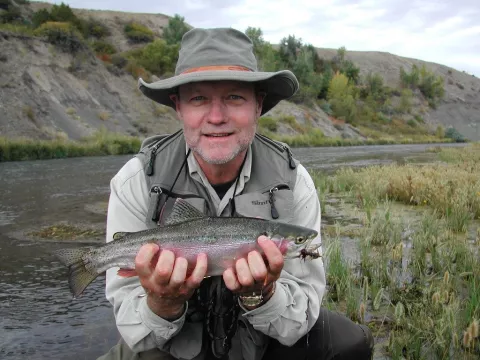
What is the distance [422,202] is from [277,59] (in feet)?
268

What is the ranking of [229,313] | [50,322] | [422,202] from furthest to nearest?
[422,202] < [50,322] < [229,313]

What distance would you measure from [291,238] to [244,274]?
363 millimetres

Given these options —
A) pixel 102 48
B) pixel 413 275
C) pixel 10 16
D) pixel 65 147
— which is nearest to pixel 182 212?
pixel 413 275

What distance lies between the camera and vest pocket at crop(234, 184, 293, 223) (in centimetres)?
296

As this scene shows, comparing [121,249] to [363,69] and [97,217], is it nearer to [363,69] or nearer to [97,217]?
[97,217]

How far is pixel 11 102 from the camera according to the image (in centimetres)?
2930

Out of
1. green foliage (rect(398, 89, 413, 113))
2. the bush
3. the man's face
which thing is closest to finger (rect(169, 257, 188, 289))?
the man's face

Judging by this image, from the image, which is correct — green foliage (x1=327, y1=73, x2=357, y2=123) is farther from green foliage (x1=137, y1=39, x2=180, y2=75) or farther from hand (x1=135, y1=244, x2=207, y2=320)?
hand (x1=135, y1=244, x2=207, y2=320)

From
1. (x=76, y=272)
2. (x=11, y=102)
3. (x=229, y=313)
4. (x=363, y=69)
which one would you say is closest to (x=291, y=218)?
(x=229, y=313)

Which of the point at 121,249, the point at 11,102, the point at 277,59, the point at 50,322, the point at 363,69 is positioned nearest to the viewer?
the point at 121,249

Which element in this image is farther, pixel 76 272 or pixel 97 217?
pixel 97 217

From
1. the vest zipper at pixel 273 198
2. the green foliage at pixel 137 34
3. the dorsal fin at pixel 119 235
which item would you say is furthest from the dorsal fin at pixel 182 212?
the green foliage at pixel 137 34

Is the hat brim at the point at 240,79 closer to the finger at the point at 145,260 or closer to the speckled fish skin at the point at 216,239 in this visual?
the speckled fish skin at the point at 216,239

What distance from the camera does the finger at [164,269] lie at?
2.35 m
